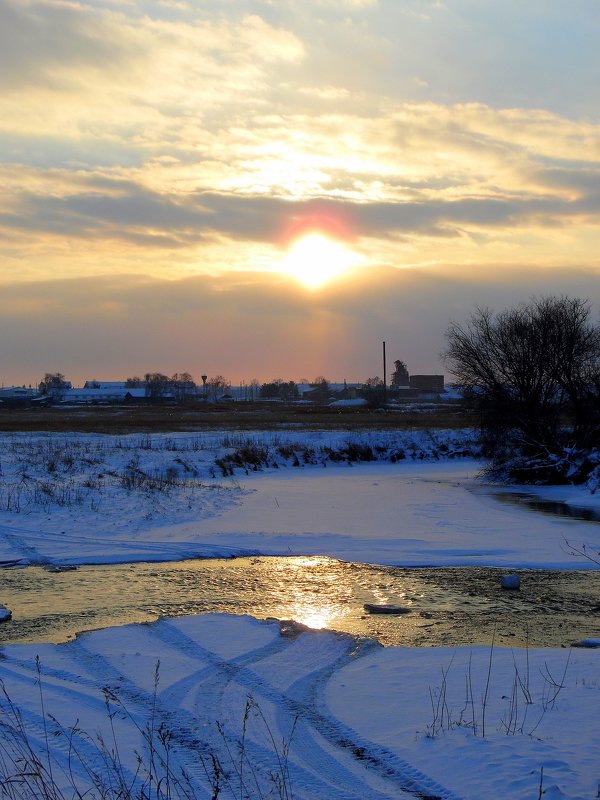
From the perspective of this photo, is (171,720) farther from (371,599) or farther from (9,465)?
(9,465)

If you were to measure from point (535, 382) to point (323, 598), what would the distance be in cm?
2402

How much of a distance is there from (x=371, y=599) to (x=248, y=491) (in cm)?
1338

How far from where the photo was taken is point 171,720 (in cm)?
619

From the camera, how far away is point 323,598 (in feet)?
35.7

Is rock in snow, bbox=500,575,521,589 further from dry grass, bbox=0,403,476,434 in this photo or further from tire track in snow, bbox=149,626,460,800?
dry grass, bbox=0,403,476,434

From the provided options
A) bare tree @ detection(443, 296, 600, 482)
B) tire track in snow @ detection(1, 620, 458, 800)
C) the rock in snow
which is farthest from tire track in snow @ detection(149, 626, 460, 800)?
bare tree @ detection(443, 296, 600, 482)

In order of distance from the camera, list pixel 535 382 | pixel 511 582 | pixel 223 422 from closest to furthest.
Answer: pixel 511 582 → pixel 535 382 → pixel 223 422

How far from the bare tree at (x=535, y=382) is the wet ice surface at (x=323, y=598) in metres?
20.0

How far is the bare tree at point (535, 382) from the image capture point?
32.1 meters

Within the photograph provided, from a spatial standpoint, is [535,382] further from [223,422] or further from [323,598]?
[223,422]

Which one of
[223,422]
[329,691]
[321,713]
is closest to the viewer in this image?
[321,713]

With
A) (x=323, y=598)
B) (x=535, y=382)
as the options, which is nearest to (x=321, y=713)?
(x=323, y=598)

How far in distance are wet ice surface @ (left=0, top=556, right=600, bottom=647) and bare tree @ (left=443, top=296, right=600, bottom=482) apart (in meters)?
20.0

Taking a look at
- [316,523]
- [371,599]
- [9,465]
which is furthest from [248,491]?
[371,599]
